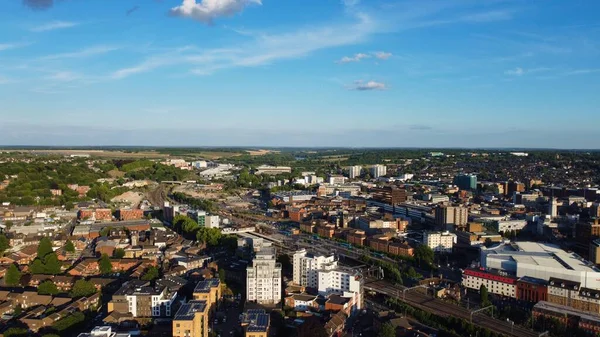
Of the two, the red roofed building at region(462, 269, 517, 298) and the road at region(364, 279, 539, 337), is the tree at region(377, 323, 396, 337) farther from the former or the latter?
the red roofed building at region(462, 269, 517, 298)

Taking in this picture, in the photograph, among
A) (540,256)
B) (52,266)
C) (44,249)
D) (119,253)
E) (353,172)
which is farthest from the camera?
(353,172)

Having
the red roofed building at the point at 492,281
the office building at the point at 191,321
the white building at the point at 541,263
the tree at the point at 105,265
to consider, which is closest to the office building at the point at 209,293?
the office building at the point at 191,321

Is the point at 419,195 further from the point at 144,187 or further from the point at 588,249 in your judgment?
the point at 144,187

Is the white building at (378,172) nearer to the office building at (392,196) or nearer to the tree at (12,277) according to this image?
the office building at (392,196)

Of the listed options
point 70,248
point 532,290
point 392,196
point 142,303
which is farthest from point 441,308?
point 392,196

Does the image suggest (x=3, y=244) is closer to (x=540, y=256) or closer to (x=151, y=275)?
(x=151, y=275)

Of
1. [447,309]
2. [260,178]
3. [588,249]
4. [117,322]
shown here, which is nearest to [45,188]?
[260,178]

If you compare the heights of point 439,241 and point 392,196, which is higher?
point 392,196
